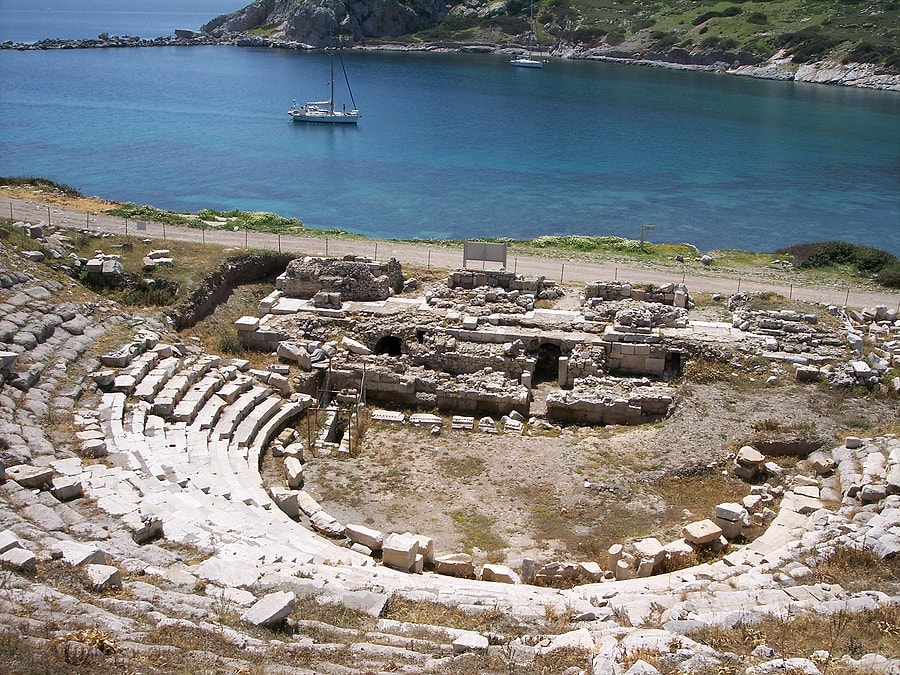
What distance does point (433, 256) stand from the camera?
4191 cm

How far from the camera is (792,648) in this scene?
11875 millimetres

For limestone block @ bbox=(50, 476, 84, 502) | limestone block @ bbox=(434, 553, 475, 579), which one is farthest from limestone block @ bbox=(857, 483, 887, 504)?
limestone block @ bbox=(50, 476, 84, 502)

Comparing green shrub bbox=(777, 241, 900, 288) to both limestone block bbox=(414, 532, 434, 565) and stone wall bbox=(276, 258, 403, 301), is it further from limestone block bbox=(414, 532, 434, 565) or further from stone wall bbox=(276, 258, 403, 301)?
limestone block bbox=(414, 532, 434, 565)

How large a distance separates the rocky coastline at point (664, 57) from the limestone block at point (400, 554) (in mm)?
142576

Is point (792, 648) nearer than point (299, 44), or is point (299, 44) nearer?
point (792, 648)

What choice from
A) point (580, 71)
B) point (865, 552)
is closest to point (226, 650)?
point (865, 552)

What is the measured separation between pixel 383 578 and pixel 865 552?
30.1 ft

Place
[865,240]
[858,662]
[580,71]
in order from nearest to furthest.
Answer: [858,662] < [865,240] < [580,71]

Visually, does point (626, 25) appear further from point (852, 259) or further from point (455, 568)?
point (455, 568)

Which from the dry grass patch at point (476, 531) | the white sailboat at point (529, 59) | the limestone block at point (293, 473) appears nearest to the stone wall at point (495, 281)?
the limestone block at point (293, 473)

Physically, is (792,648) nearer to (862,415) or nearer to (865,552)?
(865,552)

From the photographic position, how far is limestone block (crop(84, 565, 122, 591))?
12734 mm

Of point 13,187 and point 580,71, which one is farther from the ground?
point 580,71

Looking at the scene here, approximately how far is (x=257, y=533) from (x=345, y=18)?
17777 cm
